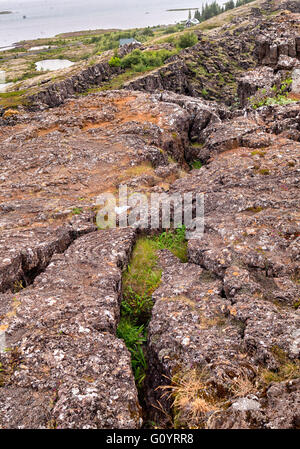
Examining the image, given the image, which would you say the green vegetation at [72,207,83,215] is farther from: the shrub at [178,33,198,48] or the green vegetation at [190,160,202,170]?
the shrub at [178,33,198,48]

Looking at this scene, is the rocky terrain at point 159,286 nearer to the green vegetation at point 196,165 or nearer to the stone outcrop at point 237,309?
the stone outcrop at point 237,309

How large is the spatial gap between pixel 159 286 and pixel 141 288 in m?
0.79

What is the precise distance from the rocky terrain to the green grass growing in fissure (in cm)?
32

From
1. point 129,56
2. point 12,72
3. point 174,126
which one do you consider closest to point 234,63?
point 129,56

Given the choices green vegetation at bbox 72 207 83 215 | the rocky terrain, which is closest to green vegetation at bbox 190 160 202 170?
the rocky terrain

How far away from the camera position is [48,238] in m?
9.96

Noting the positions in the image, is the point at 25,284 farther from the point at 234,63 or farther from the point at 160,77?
the point at 234,63

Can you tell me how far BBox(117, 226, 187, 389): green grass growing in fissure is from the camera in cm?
780

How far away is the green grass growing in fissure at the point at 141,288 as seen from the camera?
780 cm

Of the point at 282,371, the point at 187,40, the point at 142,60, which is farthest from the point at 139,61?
the point at 282,371

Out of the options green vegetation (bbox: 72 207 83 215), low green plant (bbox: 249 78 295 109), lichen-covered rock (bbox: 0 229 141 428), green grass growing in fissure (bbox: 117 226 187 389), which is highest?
low green plant (bbox: 249 78 295 109)

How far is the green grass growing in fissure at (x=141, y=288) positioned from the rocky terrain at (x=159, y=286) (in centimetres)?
32

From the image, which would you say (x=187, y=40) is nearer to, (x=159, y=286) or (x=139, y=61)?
(x=139, y=61)

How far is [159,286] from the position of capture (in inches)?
344
